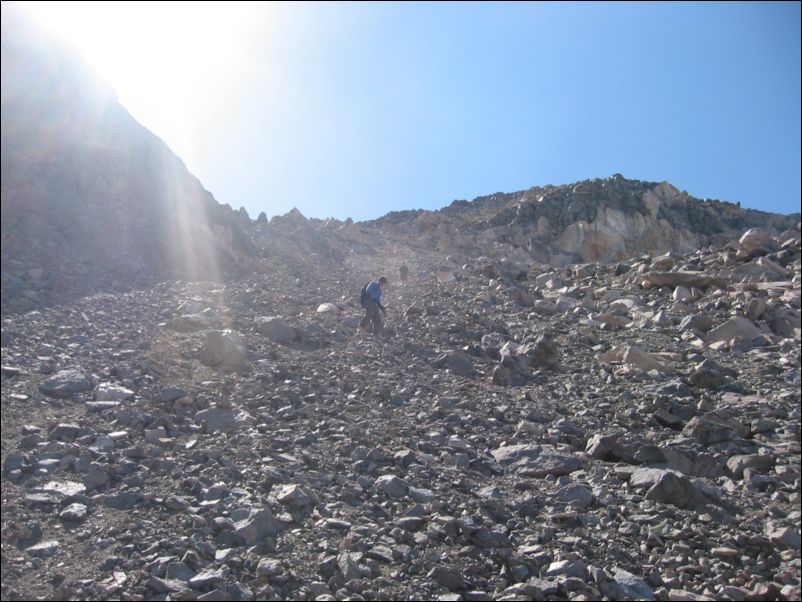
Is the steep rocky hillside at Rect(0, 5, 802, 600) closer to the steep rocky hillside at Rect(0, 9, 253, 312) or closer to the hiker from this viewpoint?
the steep rocky hillside at Rect(0, 9, 253, 312)

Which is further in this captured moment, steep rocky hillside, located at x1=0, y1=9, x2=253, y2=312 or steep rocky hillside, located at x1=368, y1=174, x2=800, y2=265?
steep rocky hillside, located at x1=368, y1=174, x2=800, y2=265

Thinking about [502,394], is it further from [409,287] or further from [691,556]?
[409,287]

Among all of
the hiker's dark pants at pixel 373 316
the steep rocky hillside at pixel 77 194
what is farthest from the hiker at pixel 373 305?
the steep rocky hillside at pixel 77 194

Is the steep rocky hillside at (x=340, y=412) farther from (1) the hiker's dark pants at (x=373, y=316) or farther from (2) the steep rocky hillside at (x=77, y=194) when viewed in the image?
(1) the hiker's dark pants at (x=373, y=316)

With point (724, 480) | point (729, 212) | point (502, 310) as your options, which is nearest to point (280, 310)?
point (502, 310)

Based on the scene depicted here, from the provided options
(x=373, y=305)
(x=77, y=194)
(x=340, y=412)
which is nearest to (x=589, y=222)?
(x=373, y=305)

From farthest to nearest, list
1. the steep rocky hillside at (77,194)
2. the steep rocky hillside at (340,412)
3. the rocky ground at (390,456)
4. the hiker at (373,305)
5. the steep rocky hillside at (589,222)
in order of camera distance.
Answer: the steep rocky hillside at (589,222) < the hiker at (373,305) < the steep rocky hillside at (77,194) < the steep rocky hillside at (340,412) < the rocky ground at (390,456)

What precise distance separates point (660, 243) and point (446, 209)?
13.7 meters

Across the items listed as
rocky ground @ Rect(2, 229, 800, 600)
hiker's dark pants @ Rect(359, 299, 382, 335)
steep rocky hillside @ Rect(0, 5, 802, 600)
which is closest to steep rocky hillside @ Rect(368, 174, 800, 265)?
steep rocky hillside @ Rect(0, 5, 802, 600)

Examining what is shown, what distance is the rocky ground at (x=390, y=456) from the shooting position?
5020 millimetres

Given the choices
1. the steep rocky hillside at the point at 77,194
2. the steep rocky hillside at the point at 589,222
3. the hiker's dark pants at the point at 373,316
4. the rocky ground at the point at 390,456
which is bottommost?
the rocky ground at the point at 390,456

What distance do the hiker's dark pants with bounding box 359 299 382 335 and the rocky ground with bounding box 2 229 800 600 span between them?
30 cm

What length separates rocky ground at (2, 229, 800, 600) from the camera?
5.02 m

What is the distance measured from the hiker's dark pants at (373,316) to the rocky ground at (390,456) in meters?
0.30
